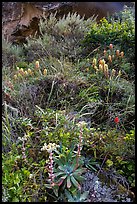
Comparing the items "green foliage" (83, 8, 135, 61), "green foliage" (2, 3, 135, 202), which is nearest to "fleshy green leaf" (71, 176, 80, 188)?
"green foliage" (2, 3, 135, 202)

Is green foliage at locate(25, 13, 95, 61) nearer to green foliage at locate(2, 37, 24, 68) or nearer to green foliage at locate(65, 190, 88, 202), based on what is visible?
green foliage at locate(2, 37, 24, 68)

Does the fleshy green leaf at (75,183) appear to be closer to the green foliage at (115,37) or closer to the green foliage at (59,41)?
the green foliage at (115,37)

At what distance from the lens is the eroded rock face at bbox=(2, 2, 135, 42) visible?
4.82 metres

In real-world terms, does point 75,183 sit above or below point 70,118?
below

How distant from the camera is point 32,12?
4934mm

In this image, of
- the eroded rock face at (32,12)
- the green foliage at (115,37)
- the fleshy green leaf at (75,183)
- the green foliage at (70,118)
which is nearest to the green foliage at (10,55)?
the green foliage at (70,118)

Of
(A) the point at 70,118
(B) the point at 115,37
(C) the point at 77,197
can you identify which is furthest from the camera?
(B) the point at 115,37

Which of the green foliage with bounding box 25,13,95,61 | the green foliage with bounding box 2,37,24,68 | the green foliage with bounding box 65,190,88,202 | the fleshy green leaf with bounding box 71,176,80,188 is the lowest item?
the green foliage with bounding box 65,190,88,202

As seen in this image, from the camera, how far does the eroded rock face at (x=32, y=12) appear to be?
15.8 feet

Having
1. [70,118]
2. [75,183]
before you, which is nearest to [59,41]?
[70,118]

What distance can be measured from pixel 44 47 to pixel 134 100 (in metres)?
1.68

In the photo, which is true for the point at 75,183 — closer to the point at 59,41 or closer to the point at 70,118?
the point at 70,118

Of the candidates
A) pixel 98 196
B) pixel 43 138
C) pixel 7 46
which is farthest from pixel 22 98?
pixel 7 46

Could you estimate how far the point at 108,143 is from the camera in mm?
1964
